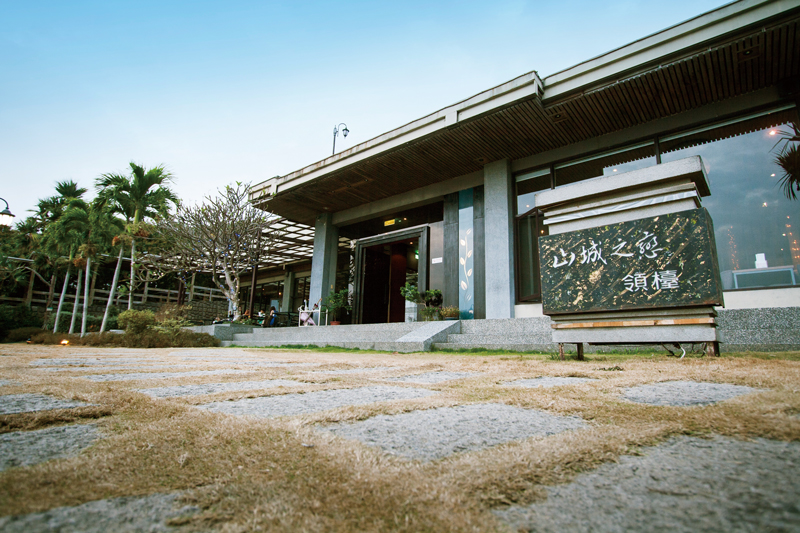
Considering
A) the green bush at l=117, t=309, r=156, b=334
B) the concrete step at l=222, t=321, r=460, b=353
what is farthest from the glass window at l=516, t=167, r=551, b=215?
the green bush at l=117, t=309, r=156, b=334

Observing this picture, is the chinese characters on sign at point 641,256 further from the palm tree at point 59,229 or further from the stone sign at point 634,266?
the palm tree at point 59,229

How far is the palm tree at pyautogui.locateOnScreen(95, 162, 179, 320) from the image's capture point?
46.7 ft

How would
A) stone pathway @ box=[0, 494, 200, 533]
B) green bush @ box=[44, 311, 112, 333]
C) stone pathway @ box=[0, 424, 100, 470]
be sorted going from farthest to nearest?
green bush @ box=[44, 311, 112, 333] < stone pathway @ box=[0, 424, 100, 470] < stone pathway @ box=[0, 494, 200, 533]

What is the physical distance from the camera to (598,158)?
353 inches

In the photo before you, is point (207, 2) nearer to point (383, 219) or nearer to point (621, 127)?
point (383, 219)

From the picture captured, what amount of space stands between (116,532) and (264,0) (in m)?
15.1

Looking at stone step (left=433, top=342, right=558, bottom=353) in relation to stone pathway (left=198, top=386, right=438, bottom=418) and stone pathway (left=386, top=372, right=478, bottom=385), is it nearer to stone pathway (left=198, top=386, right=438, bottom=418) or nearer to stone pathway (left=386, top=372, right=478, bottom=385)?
stone pathway (left=386, top=372, right=478, bottom=385)

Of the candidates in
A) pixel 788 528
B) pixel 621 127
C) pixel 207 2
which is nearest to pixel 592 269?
pixel 788 528

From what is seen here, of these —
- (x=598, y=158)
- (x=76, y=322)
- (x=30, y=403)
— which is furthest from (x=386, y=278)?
(x=76, y=322)

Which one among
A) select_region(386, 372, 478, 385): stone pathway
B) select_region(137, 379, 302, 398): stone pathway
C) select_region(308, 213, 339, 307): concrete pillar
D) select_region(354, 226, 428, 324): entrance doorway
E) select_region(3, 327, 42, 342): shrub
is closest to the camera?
select_region(137, 379, 302, 398): stone pathway

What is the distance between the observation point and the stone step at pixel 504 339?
20.1 feet

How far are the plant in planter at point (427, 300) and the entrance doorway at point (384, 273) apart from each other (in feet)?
4.84

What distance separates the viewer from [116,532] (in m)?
0.48

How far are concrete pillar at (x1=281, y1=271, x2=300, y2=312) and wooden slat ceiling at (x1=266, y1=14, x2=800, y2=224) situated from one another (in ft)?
37.8
